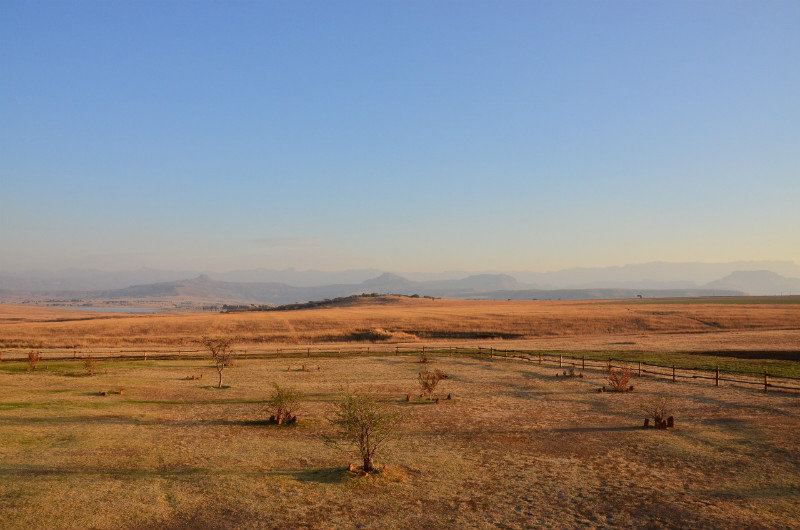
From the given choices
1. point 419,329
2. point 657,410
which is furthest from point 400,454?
point 419,329

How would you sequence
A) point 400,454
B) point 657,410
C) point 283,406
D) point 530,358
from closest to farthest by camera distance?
point 400,454 < point 283,406 < point 657,410 < point 530,358

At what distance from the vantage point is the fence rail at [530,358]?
111 ft

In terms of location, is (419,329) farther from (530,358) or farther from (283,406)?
(283,406)

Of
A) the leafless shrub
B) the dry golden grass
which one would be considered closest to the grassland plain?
the leafless shrub

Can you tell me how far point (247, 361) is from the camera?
47.8 metres

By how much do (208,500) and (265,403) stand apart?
44.5ft

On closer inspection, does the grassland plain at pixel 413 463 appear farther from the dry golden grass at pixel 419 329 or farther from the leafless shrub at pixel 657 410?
the dry golden grass at pixel 419 329

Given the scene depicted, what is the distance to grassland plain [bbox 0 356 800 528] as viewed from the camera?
1330cm

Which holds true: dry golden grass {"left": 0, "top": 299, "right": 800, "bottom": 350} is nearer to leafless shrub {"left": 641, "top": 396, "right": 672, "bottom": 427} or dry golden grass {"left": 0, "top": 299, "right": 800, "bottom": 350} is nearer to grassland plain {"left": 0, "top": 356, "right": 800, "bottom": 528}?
leafless shrub {"left": 641, "top": 396, "right": 672, "bottom": 427}

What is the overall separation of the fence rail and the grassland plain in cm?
461

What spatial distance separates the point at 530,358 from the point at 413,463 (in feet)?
111

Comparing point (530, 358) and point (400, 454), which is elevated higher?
point (400, 454)

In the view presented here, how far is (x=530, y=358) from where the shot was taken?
49.1 metres

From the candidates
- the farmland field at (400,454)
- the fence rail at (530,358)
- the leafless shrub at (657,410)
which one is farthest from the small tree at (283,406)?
the fence rail at (530,358)
